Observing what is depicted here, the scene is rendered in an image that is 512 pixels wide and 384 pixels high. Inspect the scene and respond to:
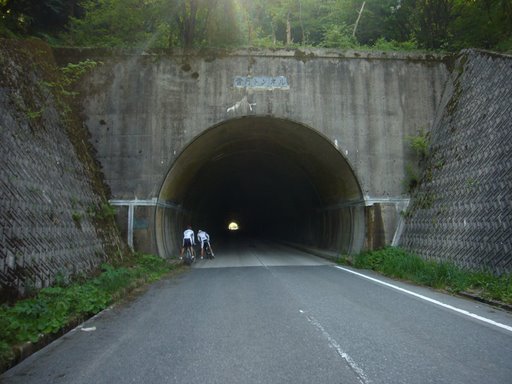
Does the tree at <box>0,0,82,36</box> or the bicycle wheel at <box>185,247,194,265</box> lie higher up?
the tree at <box>0,0,82,36</box>

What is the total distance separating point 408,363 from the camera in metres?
3.99

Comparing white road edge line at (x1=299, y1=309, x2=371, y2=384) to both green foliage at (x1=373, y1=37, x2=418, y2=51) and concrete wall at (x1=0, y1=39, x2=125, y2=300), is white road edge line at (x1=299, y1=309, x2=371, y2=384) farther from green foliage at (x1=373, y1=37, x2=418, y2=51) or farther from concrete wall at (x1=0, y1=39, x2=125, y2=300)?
green foliage at (x1=373, y1=37, x2=418, y2=51)

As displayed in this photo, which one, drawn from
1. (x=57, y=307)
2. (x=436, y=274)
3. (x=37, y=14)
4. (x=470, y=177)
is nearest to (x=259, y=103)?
(x=470, y=177)

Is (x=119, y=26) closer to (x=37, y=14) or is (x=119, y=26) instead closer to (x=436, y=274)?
(x=37, y=14)

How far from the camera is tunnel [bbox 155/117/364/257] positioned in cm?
1485

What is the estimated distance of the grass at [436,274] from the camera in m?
7.40

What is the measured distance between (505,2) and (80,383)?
17086 mm

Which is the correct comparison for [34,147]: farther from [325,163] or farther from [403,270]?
[325,163]

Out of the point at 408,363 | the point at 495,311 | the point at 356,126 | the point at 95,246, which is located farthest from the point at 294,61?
the point at 408,363

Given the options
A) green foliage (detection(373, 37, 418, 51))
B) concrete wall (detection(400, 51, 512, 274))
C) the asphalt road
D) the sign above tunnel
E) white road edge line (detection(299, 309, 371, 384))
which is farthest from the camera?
green foliage (detection(373, 37, 418, 51))

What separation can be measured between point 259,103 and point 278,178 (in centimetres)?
1138

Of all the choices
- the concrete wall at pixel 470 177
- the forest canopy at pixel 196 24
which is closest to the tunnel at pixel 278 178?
the concrete wall at pixel 470 177

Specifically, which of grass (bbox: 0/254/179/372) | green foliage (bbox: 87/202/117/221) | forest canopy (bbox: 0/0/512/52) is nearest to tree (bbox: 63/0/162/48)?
forest canopy (bbox: 0/0/512/52)

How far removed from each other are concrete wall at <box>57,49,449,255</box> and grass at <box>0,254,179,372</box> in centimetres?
544
